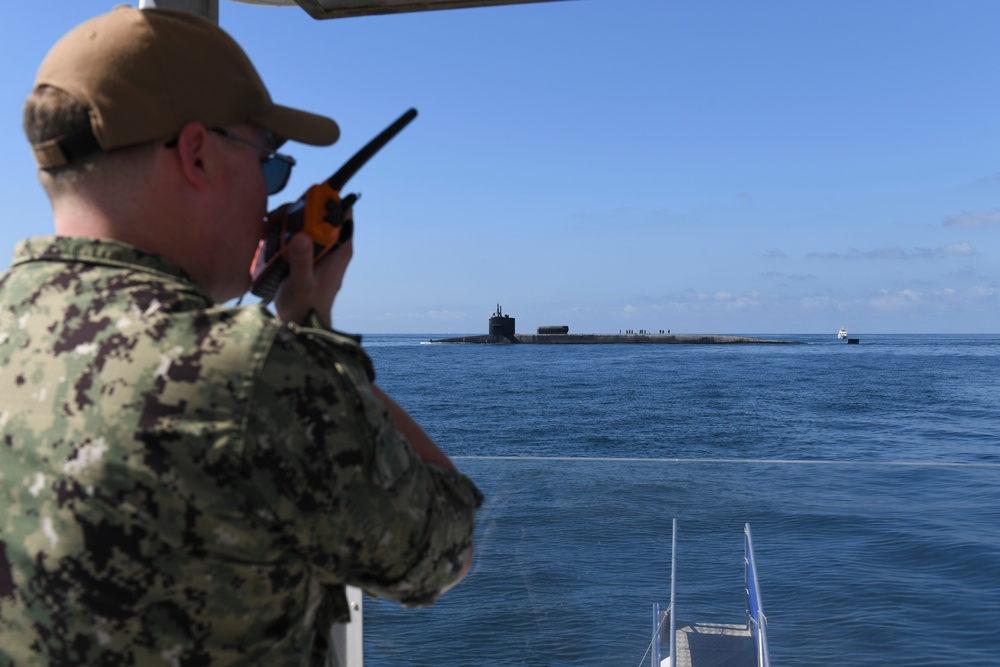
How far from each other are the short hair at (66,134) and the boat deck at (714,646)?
394cm

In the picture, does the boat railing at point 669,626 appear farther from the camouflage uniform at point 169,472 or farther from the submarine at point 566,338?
the submarine at point 566,338

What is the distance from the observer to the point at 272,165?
780mm

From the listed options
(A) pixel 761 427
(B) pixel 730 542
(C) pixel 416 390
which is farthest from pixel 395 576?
(C) pixel 416 390

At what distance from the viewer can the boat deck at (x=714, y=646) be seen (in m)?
4.07

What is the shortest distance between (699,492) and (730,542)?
1.62 feet

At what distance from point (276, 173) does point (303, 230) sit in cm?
9

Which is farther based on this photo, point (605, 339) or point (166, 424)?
point (605, 339)

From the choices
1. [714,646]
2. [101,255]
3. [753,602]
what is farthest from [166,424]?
[714,646]

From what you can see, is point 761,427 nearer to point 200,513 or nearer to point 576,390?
point 576,390

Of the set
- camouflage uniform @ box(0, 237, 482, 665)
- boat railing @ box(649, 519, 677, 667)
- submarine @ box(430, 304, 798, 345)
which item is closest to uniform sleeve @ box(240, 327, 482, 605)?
camouflage uniform @ box(0, 237, 482, 665)

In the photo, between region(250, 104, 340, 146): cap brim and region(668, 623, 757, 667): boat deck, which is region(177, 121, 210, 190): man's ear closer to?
region(250, 104, 340, 146): cap brim

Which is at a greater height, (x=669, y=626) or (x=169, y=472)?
(x=169, y=472)

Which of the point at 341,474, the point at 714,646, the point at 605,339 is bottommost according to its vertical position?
the point at 714,646

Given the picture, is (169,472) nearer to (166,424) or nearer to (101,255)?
(166,424)
